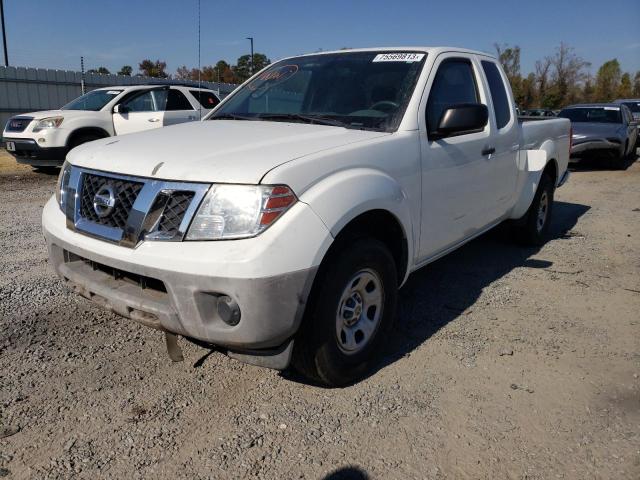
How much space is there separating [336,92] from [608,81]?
54.5 m

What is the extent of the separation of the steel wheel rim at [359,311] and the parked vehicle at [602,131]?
11.3m

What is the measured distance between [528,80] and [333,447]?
48170 millimetres

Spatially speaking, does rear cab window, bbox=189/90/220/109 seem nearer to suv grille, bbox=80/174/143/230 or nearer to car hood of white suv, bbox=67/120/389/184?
car hood of white suv, bbox=67/120/389/184

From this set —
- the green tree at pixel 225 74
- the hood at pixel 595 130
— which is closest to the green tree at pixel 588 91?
the green tree at pixel 225 74

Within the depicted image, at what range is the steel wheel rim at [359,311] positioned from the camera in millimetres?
2920

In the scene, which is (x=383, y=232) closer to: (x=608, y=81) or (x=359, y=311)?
(x=359, y=311)

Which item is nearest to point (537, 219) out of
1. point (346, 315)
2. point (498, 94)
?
point (498, 94)

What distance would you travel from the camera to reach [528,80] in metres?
45.4

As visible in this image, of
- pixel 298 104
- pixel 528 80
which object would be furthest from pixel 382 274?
pixel 528 80

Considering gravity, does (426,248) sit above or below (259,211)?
below

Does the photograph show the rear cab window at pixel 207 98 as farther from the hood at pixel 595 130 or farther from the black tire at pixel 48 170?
the hood at pixel 595 130

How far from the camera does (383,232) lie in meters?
3.28

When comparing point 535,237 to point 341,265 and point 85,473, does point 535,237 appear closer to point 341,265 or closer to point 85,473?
point 341,265

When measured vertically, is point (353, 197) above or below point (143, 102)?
below
